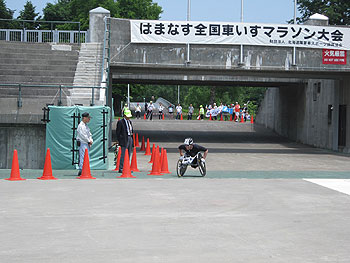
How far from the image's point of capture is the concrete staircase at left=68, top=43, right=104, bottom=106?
21.8 m

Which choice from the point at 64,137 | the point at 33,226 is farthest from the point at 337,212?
the point at 64,137

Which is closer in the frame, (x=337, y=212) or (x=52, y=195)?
(x=337, y=212)

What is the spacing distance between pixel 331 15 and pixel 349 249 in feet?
201

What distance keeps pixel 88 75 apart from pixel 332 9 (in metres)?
47.3

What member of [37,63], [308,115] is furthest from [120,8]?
[37,63]

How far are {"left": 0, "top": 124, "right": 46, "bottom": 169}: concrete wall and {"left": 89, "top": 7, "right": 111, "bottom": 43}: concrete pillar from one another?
9704mm

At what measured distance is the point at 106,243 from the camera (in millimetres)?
7770

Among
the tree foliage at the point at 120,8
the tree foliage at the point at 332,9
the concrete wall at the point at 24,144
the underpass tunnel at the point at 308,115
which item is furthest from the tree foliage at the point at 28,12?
the concrete wall at the point at 24,144

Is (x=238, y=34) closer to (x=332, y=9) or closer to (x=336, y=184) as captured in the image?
(x=336, y=184)

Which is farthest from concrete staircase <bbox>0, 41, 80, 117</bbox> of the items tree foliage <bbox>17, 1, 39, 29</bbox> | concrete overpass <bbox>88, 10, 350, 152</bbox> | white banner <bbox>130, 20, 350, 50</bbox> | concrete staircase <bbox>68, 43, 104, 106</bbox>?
tree foliage <bbox>17, 1, 39, 29</bbox>

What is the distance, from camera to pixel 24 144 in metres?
18.9

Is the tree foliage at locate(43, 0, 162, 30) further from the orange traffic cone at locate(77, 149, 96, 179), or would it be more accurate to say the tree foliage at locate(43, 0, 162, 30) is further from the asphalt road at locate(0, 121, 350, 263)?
the asphalt road at locate(0, 121, 350, 263)

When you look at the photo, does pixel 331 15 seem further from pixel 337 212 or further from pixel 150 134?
pixel 337 212

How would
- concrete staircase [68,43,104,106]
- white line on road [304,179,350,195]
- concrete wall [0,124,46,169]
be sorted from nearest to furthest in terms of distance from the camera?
white line on road [304,179,350,195]
concrete wall [0,124,46,169]
concrete staircase [68,43,104,106]
